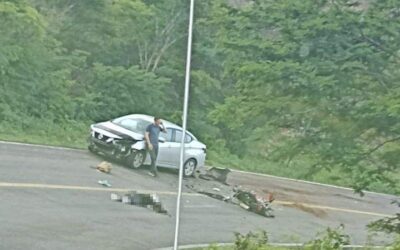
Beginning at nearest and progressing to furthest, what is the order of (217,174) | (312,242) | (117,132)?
1. (117,132)
2. (217,174)
3. (312,242)

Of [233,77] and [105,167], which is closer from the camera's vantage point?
[105,167]

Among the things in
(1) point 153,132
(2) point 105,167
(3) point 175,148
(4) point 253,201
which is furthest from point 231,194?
(2) point 105,167

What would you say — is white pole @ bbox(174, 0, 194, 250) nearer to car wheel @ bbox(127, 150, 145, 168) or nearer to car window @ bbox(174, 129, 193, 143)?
car window @ bbox(174, 129, 193, 143)

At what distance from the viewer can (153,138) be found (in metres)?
2.78

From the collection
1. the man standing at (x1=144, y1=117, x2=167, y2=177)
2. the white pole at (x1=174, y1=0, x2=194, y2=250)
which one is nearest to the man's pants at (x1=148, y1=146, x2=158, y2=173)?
the man standing at (x1=144, y1=117, x2=167, y2=177)

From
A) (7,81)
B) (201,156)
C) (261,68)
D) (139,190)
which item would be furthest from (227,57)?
(7,81)

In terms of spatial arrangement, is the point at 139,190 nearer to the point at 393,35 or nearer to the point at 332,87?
the point at 332,87

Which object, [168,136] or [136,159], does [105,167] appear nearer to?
[136,159]

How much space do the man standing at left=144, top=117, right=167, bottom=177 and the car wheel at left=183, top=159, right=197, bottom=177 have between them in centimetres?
12

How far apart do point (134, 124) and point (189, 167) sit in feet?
0.91

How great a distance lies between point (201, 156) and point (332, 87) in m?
0.57

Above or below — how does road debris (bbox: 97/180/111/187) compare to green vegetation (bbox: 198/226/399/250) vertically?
above

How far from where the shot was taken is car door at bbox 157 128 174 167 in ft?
9.28

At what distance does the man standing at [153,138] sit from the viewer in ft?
9.10
